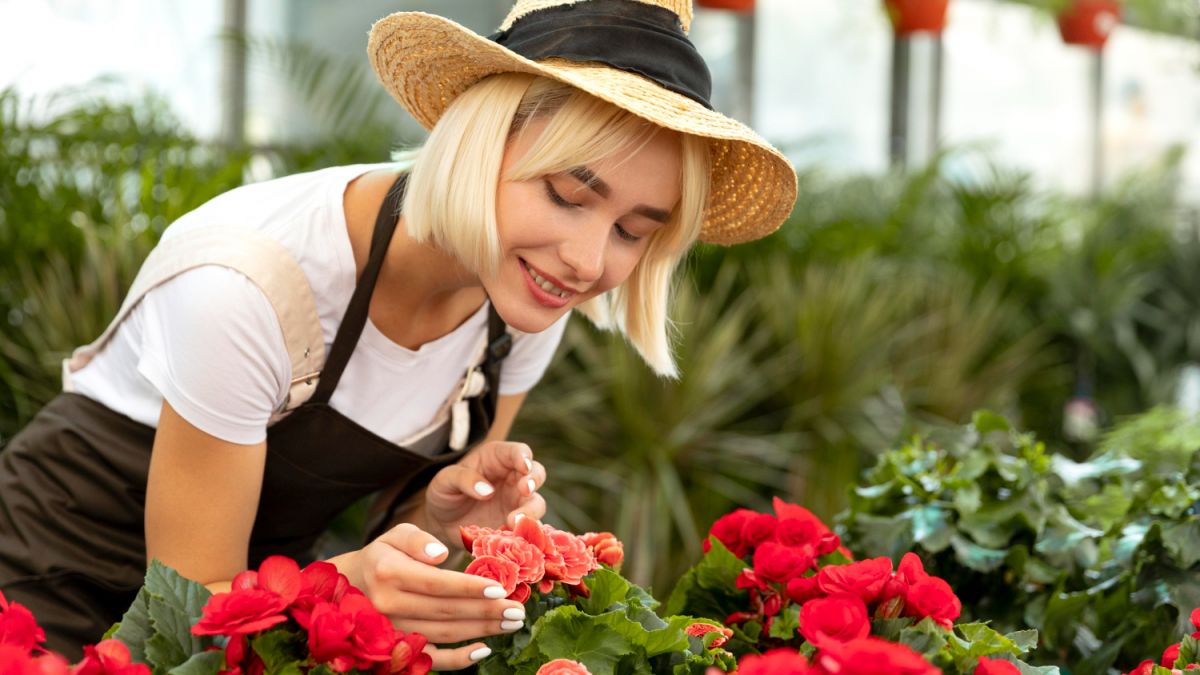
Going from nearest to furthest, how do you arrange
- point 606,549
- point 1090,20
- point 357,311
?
point 606,549, point 357,311, point 1090,20

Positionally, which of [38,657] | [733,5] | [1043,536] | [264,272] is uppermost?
[733,5]

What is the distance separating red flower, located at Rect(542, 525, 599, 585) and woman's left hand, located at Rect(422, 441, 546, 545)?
5.5 inches

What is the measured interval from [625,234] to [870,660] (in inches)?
25.2

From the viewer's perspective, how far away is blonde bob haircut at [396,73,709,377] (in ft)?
3.65

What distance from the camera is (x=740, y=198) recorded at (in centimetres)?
140

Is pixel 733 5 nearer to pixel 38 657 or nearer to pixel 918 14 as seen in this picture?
pixel 918 14

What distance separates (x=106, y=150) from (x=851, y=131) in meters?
4.75

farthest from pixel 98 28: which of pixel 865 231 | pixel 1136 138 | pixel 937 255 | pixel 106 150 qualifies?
pixel 1136 138

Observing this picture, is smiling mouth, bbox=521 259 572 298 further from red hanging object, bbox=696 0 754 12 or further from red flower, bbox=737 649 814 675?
red hanging object, bbox=696 0 754 12

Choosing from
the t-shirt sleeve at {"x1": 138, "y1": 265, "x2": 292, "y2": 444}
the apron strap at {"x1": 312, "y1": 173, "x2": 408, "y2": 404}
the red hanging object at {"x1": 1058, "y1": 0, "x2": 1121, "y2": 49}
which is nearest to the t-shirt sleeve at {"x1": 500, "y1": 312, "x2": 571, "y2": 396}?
the apron strap at {"x1": 312, "y1": 173, "x2": 408, "y2": 404}

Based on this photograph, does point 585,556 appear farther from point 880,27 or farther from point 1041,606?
point 880,27

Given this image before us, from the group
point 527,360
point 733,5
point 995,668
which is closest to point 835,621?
point 995,668

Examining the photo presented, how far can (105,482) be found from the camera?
4.40 feet

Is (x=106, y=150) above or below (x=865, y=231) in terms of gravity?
above
